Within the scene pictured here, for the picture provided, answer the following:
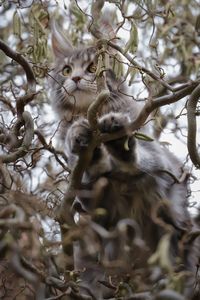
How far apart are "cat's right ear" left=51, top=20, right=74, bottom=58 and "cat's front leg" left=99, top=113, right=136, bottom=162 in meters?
1.65

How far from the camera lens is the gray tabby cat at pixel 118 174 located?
4148mm

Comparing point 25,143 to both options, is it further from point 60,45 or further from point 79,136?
point 60,45

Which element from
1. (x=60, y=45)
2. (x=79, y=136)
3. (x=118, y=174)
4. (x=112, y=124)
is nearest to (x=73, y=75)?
(x=60, y=45)

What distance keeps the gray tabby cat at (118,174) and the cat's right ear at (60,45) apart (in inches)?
1.4

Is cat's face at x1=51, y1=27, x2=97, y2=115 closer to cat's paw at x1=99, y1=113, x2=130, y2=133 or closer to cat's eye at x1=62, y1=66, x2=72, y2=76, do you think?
cat's eye at x1=62, y1=66, x2=72, y2=76

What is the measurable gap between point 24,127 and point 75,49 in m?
1.94

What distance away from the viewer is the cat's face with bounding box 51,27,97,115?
489 cm

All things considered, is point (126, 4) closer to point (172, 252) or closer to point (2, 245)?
point (172, 252)

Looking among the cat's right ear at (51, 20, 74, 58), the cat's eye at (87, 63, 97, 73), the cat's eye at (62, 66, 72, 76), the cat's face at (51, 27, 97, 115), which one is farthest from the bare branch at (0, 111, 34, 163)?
the cat's right ear at (51, 20, 74, 58)

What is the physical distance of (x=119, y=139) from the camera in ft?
12.7

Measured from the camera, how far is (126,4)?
4078 millimetres

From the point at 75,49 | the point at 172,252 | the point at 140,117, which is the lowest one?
the point at 172,252

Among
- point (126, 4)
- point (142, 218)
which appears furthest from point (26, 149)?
point (142, 218)

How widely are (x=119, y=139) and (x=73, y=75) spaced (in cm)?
136
